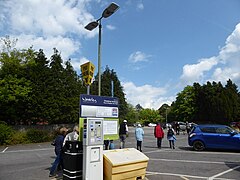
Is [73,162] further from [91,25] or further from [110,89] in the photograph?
[110,89]

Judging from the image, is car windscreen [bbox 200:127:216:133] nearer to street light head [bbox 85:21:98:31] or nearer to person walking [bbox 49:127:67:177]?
person walking [bbox 49:127:67:177]

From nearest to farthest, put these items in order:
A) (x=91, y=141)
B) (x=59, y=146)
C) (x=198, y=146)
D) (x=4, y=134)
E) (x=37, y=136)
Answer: (x=91, y=141)
(x=59, y=146)
(x=198, y=146)
(x=4, y=134)
(x=37, y=136)

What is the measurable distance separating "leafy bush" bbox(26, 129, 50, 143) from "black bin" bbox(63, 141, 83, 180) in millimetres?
17923

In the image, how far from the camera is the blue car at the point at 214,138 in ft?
48.0

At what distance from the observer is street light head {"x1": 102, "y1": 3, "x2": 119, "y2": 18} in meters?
9.07

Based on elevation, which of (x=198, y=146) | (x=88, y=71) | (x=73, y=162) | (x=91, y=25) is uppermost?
(x=91, y=25)

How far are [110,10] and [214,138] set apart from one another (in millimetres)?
10144

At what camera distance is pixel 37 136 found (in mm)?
24109

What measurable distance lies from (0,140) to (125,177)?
17755 millimetres

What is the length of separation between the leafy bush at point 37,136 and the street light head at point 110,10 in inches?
694

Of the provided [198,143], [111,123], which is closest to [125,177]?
[111,123]

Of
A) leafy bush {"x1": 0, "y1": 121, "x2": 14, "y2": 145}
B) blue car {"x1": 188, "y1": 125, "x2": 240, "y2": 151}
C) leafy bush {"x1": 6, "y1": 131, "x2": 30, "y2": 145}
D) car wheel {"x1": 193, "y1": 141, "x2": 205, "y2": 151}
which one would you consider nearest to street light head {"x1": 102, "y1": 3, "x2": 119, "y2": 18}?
blue car {"x1": 188, "y1": 125, "x2": 240, "y2": 151}

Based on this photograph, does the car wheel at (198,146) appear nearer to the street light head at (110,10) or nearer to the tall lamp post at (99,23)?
the tall lamp post at (99,23)

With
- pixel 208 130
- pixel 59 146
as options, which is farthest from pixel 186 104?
pixel 59 146
